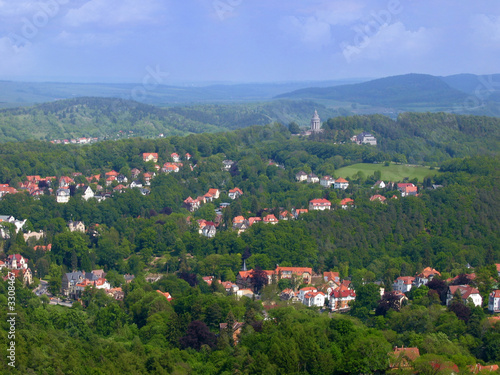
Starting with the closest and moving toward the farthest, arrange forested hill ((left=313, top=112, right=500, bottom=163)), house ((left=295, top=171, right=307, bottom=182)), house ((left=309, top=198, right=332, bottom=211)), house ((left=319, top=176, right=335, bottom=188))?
house ((left=309, top=198, right=332, bottom=211)) < house ((left=319, top=176, right=335, bottom=188)) < house ((left=295, top=171, right=307, bottom=182)) < forested hill ((left=313, top=112, right=500, bottom=163))

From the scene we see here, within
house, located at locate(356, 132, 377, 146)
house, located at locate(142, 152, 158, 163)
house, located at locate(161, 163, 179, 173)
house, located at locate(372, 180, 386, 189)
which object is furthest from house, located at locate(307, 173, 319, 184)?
house, located at locate(356, 132, 377, 146)

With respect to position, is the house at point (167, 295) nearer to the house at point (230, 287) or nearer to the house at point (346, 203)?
the house at point (230, 287)

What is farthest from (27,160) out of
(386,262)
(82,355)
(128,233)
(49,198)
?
(82,355)

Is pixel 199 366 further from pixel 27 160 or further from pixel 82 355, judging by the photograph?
pixel 27 160

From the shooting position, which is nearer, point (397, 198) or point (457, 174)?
point (397, 198)

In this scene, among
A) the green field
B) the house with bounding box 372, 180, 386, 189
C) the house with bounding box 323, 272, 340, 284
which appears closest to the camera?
the house with bounding box 323, 272, 340, 284

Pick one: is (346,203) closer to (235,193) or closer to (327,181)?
(327,181)

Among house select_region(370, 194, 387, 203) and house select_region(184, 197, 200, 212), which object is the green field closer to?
house select_region(370, 194, 387, 203)

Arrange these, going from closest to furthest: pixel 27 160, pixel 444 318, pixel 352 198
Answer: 1. pixel 444 318
2. pixel 352 198
3. pixel 27 160
